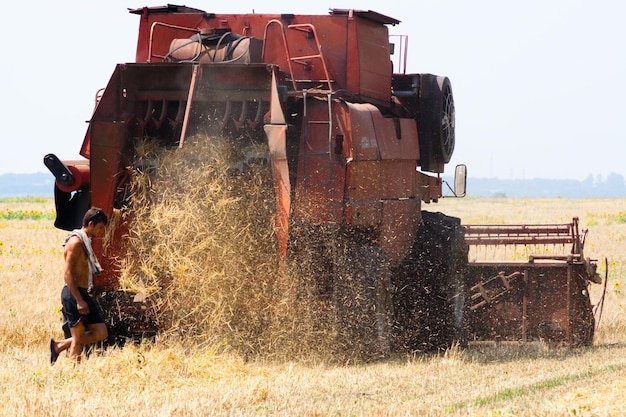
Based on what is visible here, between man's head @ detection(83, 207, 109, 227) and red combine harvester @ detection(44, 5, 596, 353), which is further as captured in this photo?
red combine harvester @ detection(44, 5, 596, 353)

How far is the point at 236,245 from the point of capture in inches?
362

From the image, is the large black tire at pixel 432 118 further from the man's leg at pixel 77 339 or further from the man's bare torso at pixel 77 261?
the man's leg at pixel 77 339

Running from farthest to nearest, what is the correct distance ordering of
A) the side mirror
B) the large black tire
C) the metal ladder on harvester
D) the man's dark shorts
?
1. the side mirror
2. the large black tire
3. the metal ladder on harvester
4. the man's dark shorts

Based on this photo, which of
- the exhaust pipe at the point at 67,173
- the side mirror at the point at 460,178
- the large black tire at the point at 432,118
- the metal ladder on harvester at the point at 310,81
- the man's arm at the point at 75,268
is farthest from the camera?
the side mirror at the point at 460,178

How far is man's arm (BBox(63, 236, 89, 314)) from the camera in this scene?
8.58m

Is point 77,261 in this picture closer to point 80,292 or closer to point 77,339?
point 80,292

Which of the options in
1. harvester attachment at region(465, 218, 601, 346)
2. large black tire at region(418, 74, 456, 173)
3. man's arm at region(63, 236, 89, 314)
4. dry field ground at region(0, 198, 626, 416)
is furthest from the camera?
large black tire at region(418, 74, 456, 173)

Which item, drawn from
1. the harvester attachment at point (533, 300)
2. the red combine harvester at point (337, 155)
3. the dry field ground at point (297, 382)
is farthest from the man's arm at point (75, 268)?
the harvester attachment at point (533, 300)

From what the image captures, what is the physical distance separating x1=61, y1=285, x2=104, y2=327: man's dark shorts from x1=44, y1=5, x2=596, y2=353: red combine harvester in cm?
88

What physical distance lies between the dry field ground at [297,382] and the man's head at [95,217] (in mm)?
1011

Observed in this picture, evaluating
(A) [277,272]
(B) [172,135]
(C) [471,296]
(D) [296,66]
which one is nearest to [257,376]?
(A) [277,272]

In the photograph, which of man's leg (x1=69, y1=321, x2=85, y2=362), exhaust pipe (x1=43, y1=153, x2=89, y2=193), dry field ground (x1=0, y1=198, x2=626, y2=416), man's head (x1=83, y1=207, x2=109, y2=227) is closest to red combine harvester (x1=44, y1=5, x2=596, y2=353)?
exhaust pipe (x1=43, y1=153, x2=89, y2=193)

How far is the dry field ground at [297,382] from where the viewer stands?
6.88m

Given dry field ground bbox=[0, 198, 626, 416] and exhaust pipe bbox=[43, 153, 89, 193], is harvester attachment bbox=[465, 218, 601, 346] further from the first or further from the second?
exhaust pipe bbox=[43, 153, 89, 193]
